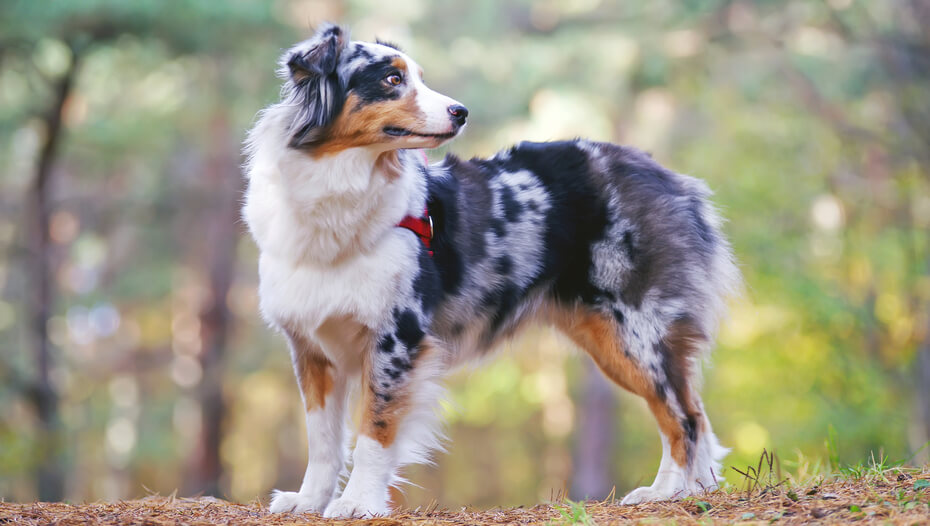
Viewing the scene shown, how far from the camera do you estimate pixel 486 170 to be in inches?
193

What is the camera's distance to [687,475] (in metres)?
4.45

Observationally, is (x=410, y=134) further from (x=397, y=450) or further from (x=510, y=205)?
(x=397, y=450)

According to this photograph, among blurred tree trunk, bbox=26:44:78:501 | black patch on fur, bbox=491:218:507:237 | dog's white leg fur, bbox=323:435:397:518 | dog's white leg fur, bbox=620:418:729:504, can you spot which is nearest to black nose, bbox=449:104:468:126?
black patch on fur, bbox=491:218:507:237

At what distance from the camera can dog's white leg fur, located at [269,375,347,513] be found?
13.9 feet

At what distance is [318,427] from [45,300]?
8.85m

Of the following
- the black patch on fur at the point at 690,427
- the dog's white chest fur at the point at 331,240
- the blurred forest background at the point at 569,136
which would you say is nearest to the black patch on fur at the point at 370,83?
the dog's white chest fur at the point at 331,240

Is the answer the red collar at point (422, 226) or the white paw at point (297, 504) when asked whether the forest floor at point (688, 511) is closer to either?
the white paw at point (297, 504)

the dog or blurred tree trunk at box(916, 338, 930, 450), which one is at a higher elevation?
the dog

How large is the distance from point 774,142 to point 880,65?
242cm

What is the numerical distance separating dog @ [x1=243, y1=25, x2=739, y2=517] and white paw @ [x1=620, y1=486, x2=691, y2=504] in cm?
1

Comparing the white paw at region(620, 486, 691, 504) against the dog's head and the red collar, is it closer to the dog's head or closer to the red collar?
the red collar

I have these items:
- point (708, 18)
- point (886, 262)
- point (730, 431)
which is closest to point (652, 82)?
point (708, 18)

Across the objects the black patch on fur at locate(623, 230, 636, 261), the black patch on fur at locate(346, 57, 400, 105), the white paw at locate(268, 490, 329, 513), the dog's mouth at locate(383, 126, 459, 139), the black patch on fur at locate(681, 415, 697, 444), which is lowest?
the white paw at locate(268, 490, 329, 513)

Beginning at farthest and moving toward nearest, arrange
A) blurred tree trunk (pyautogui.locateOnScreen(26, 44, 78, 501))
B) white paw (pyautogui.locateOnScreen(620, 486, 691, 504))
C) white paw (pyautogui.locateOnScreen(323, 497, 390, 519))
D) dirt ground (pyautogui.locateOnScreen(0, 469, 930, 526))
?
A: 1. blurred tree trunk (pyautogui.locateOnScreen(26, 44, 78, 501))
2. white paw (pyautogui.locateOnScreen(620, 486, 691, 504))
3. white paw (pyautogui.locateOnScreen(323, 497, 390, 519))
4. dirt ground (pyautogui.locateOnScreen(0, 469, 930, 526))
